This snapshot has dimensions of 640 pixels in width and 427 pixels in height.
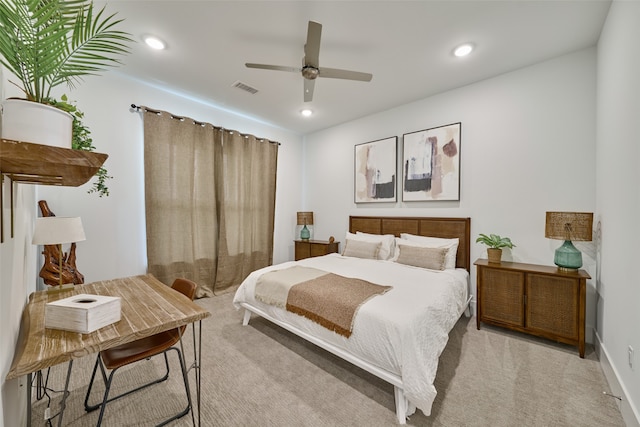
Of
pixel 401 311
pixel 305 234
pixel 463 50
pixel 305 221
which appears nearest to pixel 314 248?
pixel 305 234

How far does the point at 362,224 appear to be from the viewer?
13.9ft

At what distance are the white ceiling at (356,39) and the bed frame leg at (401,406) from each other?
2839 mm

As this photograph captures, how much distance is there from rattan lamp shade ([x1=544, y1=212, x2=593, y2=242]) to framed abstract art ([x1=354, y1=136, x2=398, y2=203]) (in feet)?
6.15

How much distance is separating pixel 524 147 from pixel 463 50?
1.28m

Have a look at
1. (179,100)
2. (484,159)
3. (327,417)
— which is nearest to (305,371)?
(327,417)

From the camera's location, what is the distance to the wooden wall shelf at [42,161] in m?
0.77

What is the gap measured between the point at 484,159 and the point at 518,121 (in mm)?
508

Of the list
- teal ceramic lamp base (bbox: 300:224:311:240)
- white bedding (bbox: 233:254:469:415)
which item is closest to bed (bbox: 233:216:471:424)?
white bedding (bbox: 233:254:469:415)

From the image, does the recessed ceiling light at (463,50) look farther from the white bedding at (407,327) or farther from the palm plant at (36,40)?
the palm plant at (36,40)

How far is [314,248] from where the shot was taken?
448 centimetres

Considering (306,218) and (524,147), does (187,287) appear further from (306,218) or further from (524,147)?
(524,147)

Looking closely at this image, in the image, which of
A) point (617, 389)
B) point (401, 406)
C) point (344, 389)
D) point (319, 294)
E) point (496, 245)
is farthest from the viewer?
point (496, 245)

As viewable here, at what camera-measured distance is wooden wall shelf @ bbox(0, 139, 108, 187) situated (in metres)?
0.77

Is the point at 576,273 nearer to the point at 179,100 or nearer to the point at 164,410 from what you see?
the point at 164,410
